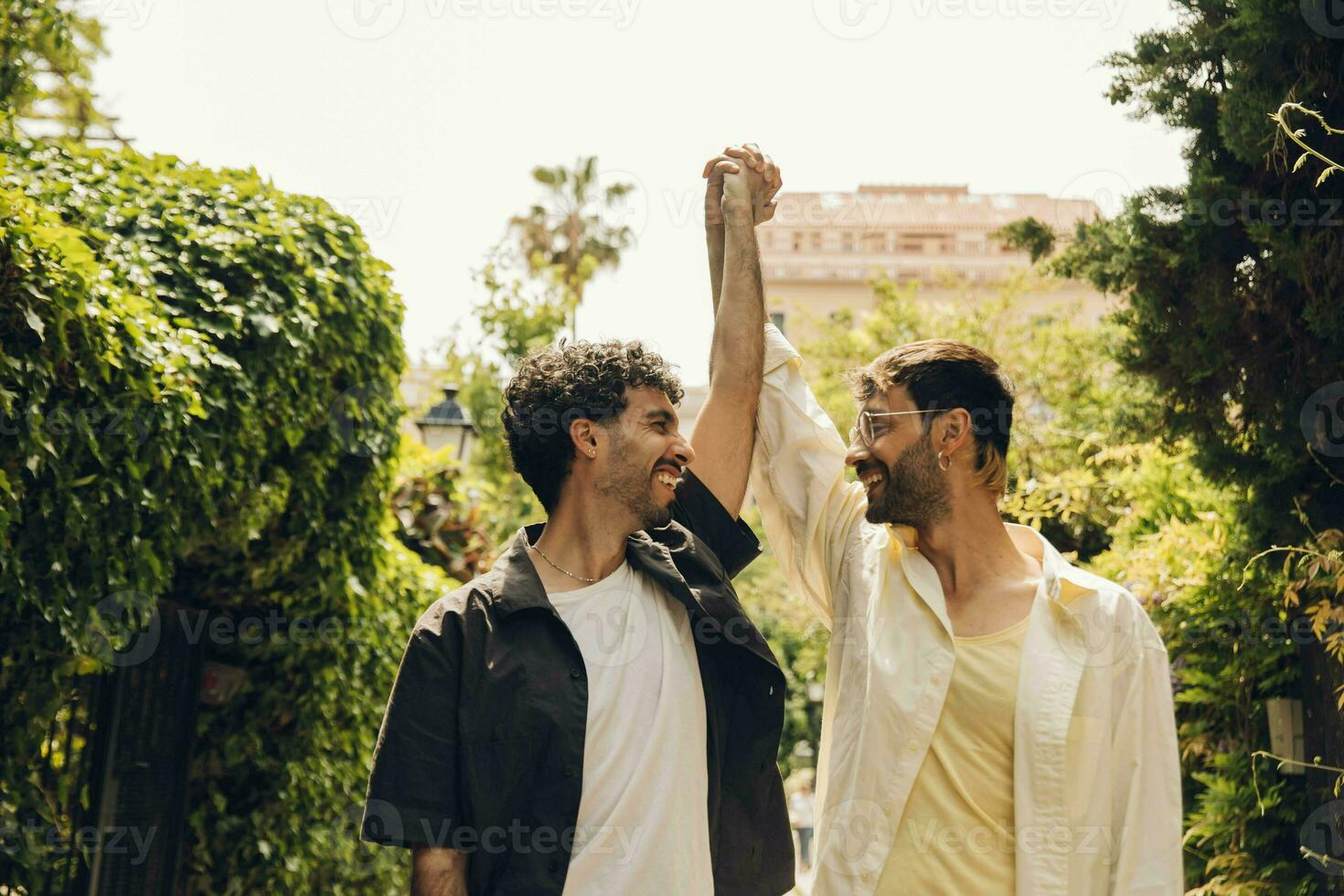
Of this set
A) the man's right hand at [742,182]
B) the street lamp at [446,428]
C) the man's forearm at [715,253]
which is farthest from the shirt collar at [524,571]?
the street lamp at [446,428]

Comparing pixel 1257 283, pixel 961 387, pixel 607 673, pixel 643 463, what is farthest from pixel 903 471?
pixel 1257 283

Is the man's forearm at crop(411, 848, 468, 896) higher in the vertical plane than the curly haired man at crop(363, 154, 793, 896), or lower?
lower

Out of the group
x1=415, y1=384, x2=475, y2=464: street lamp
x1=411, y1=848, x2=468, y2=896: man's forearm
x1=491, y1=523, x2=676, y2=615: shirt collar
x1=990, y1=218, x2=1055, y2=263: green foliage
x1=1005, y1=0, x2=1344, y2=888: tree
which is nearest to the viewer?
x1=411, y1=848, x2=468, y2=896: man's forearm

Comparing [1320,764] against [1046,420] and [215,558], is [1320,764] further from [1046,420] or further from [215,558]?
[1046,420]

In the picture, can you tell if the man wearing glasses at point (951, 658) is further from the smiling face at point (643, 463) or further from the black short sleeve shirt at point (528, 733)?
the smiling face at point (643, 463)

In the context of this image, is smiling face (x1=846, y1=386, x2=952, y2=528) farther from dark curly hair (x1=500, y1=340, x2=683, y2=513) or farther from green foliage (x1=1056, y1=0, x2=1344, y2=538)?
green foliage (x1=1056, y1=0, x2=1344, y2=538)

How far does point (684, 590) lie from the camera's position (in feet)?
9.27

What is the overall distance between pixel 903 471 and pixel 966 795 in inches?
31.1

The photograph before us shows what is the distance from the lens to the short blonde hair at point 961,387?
3.18 metres

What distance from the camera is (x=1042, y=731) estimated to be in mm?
2799

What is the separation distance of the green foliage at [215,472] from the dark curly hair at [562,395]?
4.65ft

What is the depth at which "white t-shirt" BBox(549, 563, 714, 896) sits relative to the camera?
8.29ft

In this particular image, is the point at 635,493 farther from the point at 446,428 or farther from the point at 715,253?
the point at 446,428

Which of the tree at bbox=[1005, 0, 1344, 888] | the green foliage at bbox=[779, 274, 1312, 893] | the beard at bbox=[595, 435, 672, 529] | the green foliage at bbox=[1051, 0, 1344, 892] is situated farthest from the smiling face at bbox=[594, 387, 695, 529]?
the green foliage at bbox=[779, 274, 1312, 893]
